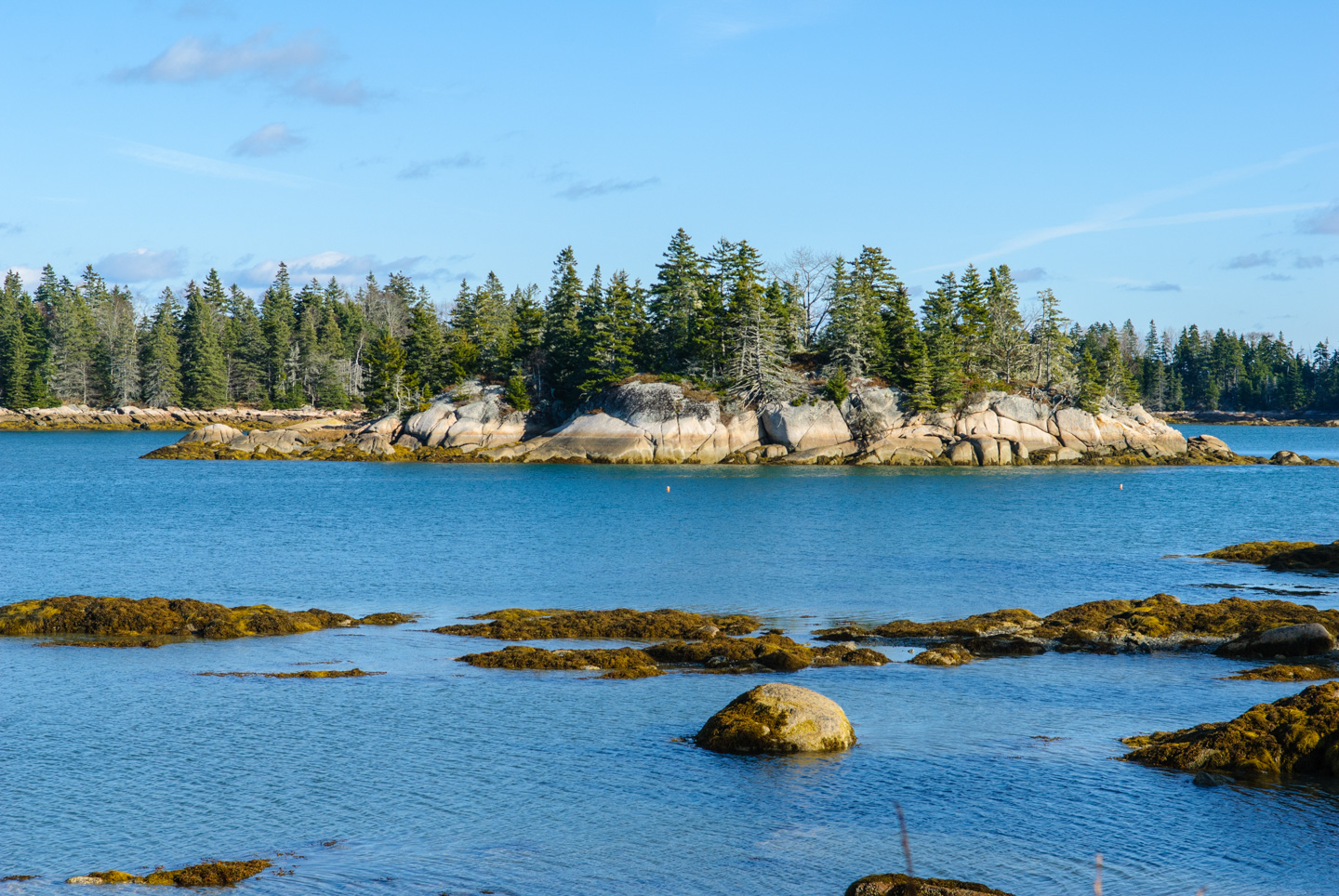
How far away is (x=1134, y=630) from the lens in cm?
2494

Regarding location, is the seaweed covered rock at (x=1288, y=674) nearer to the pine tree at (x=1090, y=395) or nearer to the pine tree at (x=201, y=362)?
the pine tree at (x=1090, y=395)

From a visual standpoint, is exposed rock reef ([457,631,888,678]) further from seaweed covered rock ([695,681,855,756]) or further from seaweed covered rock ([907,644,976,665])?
seaweed covered rock ([695,681,855,756])

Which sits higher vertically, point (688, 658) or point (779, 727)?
point (779, 727)

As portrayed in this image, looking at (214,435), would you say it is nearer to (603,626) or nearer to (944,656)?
(603,626)

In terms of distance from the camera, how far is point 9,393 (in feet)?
488

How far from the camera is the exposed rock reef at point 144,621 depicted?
997 inches

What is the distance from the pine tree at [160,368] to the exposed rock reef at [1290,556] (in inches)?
5495

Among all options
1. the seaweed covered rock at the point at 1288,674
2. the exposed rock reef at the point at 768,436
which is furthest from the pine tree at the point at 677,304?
the seaweed covered rock at the point at 1288,674

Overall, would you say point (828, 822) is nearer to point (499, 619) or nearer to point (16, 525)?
point (499, 619)

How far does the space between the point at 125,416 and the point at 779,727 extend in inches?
5975

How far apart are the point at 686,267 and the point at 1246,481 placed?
51.6 metres

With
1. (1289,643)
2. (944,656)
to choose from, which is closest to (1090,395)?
(1289,643)

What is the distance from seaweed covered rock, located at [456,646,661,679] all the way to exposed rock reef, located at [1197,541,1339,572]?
2658cm

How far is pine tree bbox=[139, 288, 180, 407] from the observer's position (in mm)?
146125
